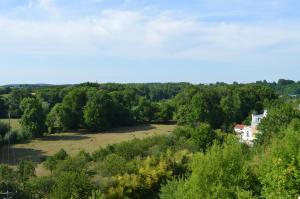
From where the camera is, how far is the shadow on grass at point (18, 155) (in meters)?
47.0

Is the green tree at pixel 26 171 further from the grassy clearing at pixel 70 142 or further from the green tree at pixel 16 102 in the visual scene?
the green tree at pixel 16 102

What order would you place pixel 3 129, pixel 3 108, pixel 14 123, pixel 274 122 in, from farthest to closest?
pixel 3 108 → pixel 14 123 → pixel 3 129 → pixel 274 122

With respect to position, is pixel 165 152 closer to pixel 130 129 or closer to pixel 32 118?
pixel 32 118

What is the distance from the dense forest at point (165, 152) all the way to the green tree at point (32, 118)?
13 centimetres

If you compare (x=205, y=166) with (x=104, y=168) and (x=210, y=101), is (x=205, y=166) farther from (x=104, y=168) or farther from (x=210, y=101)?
(x=210, y=101)

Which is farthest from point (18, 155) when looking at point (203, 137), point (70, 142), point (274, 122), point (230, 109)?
point (230, 109)

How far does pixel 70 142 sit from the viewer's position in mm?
60000

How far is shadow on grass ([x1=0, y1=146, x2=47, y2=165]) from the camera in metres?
47.0

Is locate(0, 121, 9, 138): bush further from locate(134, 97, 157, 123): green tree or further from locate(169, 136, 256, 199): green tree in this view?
locate(169, 136, 256, 199): green tree

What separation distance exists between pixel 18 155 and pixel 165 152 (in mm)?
17018

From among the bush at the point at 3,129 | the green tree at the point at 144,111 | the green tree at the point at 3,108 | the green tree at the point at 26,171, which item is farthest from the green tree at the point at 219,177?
the green tree at the point at 3,108

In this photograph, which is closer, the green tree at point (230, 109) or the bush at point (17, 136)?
the bush at point (17, 136)

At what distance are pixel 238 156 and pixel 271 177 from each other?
309cm

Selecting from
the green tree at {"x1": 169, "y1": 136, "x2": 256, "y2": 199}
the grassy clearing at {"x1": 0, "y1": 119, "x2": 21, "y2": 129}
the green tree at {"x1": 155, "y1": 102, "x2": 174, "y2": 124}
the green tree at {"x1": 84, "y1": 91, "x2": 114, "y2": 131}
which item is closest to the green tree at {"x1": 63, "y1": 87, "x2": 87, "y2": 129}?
the green tree at {"x1": 84, "y1": 91, "x2": 114, "y2": 131}
